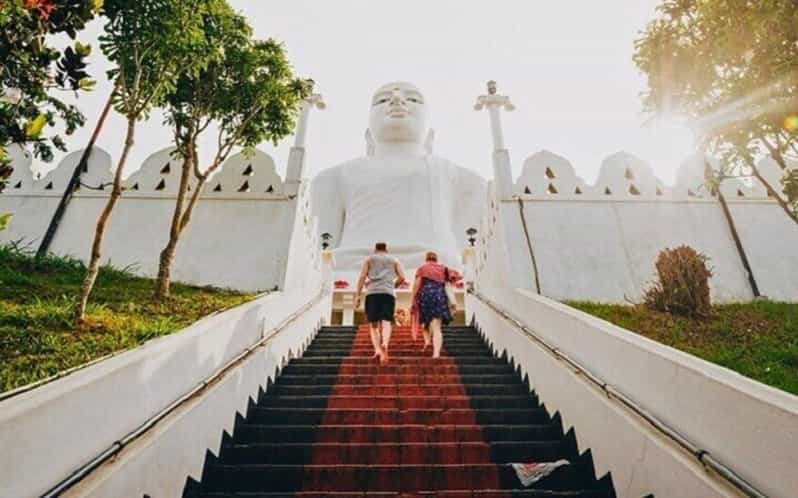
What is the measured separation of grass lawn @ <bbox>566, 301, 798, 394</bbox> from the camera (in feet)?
16.2

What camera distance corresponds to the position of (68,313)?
193 inches

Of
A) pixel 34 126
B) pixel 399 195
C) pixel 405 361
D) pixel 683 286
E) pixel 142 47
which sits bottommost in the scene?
pixel 405 361

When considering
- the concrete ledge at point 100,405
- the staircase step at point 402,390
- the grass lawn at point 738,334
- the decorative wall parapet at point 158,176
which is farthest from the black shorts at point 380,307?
the decorative wall parapet at point 158,176

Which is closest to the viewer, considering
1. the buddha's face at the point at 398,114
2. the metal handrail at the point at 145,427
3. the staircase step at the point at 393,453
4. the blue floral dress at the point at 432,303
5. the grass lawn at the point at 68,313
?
the metal handrail at the point at 145,427

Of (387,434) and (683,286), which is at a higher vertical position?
(683,286)

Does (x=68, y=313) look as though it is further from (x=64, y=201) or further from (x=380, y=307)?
(x=64, y=201)

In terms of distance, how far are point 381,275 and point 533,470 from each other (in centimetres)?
302

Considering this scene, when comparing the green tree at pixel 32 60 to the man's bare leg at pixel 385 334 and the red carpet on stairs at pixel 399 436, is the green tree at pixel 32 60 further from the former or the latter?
the man's bare leg at pixel 385 334

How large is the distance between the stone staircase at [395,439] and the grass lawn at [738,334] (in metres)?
2.19

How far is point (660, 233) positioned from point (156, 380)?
A: 32.4 ft

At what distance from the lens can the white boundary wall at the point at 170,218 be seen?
948 centimetres

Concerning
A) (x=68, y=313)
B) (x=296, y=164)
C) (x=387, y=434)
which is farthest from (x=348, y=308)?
(x=387, y=434)

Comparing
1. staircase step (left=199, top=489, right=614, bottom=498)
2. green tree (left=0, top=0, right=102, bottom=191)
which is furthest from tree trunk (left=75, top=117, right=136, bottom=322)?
staircase step (left=199, top=489, right=614, bottom=498)

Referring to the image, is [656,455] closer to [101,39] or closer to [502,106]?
[101,39]
